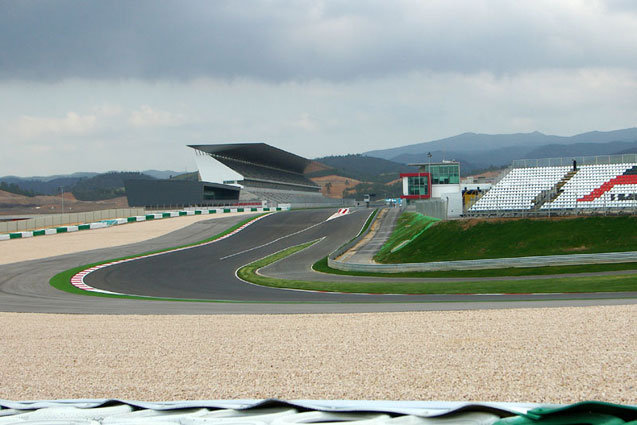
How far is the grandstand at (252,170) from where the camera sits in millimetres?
106375

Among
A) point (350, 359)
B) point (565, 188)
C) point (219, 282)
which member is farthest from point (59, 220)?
point (350, 359)

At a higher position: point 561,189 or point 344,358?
point 561,189

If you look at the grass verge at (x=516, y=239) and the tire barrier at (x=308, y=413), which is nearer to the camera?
the tire barrier at (x=308, y=413)

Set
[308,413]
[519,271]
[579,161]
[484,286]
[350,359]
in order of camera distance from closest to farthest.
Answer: [308,413]
[350,359]
[484,286]
[519,271]
[579,161]

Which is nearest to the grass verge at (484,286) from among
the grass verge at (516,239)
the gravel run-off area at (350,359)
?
the grass verge at (516,239)

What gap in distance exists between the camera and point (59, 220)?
212 ft

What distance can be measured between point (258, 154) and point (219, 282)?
89128mm

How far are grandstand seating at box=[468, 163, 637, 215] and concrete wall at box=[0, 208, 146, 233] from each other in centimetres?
4554

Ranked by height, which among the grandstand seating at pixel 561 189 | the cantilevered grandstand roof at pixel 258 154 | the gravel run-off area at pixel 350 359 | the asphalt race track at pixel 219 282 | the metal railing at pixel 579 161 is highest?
the cantilevered grandstand roof at pixel 258 154

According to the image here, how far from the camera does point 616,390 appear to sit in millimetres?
6176

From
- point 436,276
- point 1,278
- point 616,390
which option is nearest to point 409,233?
point 436,276

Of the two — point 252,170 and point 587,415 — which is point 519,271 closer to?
point 587,415

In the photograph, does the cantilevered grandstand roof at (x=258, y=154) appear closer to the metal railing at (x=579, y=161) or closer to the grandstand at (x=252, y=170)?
the grandstand at (x=252, y=170)

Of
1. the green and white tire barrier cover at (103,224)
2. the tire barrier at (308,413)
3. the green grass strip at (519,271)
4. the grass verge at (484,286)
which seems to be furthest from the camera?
the green and white tire barrier cover at (103,224)
